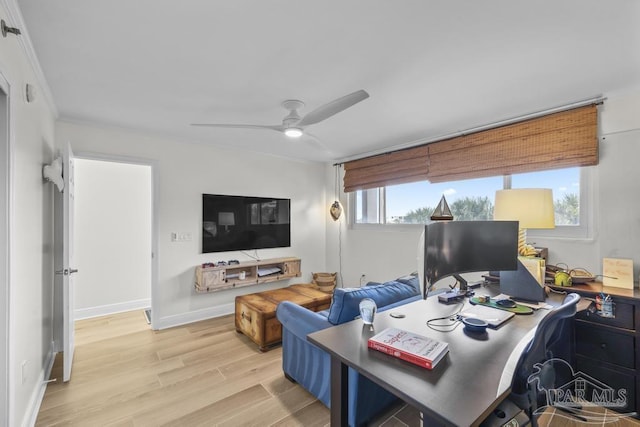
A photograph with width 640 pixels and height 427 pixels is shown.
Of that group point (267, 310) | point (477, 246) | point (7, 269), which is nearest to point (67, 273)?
point (7, 269)

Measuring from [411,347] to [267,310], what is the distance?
1922 millimetres

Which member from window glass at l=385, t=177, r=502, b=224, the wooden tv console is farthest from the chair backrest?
the wooden tv console

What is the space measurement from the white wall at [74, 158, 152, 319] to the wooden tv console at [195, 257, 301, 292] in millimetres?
1283

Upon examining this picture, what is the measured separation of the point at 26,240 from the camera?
5.93ft

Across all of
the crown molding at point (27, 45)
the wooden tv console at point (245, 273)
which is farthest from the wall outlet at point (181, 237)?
the crown molding at point (27, 45)

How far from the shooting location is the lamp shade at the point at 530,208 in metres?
2.05

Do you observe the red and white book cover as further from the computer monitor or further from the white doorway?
the white doorway

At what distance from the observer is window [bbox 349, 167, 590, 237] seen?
2537 mm

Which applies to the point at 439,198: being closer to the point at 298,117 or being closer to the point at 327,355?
the point at 298,117

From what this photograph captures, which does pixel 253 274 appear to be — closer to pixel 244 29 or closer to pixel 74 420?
pixel 74 420

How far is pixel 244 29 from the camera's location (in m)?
1.54

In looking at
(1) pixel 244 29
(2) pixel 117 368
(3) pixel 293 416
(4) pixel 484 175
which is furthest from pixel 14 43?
(4) pixel 484 175

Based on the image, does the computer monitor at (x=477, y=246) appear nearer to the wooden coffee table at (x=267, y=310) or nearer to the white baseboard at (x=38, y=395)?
the wooden coffee table at (x=267, y=310)

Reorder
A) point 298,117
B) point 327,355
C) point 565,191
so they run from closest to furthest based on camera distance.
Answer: point 327,355 < point 298,117 < point 565,191
